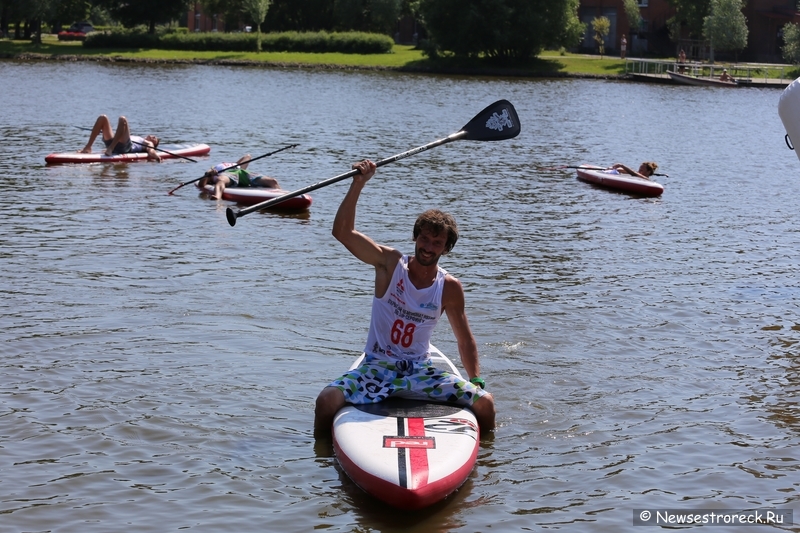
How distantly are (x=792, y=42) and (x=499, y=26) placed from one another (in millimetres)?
20545

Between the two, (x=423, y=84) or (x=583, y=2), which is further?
(x=583, y=2)

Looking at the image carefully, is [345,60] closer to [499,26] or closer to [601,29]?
[499,26]

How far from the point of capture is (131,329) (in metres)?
10.6

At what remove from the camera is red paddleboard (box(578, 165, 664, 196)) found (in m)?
20.8

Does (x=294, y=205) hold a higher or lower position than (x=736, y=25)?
lower

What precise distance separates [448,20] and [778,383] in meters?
61.8

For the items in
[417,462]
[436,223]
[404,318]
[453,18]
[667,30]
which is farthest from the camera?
[667,30]

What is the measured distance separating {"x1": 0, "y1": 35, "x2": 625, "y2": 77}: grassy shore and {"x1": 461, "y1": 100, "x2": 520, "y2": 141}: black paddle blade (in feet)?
188

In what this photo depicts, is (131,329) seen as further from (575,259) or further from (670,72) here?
(670,72)

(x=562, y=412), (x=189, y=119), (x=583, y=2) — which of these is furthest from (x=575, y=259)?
(x=583, y=2)

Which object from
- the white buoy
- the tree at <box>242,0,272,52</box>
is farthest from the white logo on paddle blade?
the tree at <box>242,0,272,52</box>

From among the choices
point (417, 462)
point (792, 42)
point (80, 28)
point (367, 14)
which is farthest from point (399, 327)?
point (80, 28)

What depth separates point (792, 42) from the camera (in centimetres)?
7312

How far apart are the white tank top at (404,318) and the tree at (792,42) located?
234 ft
